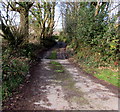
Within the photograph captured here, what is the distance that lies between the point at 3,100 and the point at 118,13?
724 cm

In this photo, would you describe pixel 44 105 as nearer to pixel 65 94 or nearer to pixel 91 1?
pixel 65 94

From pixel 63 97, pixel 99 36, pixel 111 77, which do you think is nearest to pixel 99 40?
pixel 99 36

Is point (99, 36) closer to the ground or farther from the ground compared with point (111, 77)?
farther from the ground

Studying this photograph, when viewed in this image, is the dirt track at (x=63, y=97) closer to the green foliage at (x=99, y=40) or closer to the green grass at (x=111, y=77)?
the green grass at (x=111, y=77)

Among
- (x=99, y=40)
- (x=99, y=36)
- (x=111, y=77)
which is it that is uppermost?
(x=99, y=36)

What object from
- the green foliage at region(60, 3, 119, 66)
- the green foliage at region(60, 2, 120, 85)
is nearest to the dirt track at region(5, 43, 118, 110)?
the green foliage at region(60, 2, 120, 85)

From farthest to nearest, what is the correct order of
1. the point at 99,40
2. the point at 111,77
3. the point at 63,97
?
the point at 99,40 < the point at 111,77 < the point at 63,97

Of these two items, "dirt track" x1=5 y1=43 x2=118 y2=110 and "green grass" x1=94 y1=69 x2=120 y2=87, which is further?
"green grass" x1=94 y1=69 x2=120 y2=87

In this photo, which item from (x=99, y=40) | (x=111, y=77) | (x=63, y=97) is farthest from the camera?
(x=99, y=40)

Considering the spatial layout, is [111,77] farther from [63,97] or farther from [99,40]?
[99,40]

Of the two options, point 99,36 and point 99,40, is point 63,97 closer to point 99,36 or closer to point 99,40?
point 99,40

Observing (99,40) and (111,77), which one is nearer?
(111,77)

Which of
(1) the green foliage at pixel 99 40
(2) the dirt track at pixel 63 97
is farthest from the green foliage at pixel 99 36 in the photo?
(2) the dirt track at pixel 63 97

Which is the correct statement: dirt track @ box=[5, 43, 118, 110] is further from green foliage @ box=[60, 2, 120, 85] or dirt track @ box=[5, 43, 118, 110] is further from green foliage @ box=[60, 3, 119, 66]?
green foliage @ box=[60, 3, 119, 66]
